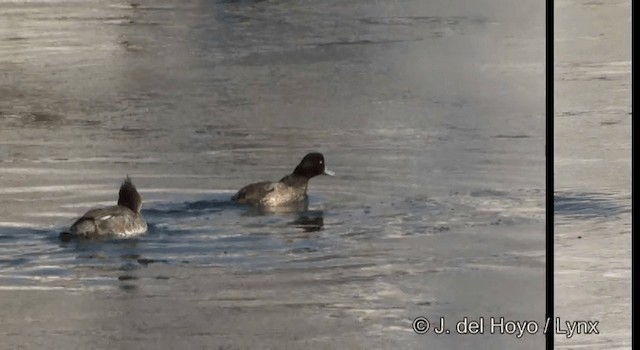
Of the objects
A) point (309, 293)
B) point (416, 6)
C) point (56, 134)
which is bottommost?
point (309, 293)

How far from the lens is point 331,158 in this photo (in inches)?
399

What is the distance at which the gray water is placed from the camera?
7.14m

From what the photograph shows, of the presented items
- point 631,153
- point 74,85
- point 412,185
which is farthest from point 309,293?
point 74,85

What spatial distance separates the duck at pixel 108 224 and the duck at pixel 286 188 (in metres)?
0.87

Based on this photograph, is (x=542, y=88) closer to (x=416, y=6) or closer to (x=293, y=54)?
(x=293, y=54)

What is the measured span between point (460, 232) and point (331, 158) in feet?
6.36

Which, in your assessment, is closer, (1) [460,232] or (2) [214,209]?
(1) [460,232]

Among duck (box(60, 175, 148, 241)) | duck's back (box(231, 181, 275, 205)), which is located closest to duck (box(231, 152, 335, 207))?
duck's back (box(231, 181, 275, 205))

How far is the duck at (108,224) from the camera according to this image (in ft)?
27.2
